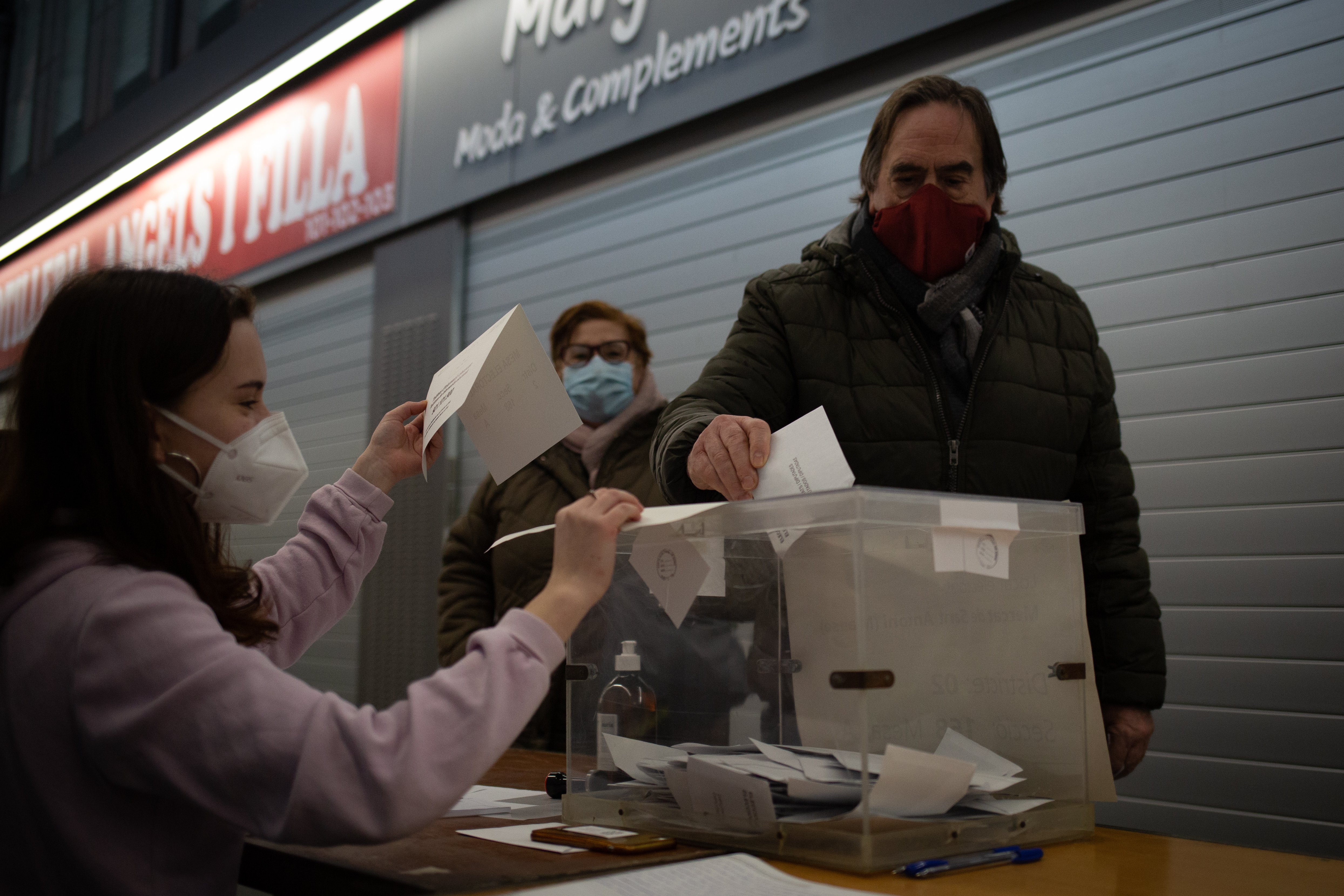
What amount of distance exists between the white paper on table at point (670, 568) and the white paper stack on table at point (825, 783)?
19cm

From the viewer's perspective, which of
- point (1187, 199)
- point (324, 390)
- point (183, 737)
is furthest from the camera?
point (324, 390)

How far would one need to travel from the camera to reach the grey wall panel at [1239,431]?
8.59 ft

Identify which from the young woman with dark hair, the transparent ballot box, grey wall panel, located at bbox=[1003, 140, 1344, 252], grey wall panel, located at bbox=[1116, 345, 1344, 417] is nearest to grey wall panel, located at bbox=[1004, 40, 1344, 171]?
grey wall panel, located at bbox=[1003, 140, 1344, 252]

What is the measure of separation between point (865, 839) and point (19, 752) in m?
0.86

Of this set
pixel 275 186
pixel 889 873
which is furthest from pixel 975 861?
pixel 275 186

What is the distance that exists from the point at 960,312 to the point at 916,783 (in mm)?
942

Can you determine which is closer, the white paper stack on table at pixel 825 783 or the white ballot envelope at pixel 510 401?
the white paper stack on table at pixel 825 783

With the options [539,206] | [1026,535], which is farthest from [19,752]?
[539,206]

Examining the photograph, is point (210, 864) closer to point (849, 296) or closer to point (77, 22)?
point (849, 296)

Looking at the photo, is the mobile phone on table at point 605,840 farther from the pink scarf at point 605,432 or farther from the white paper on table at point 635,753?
the pink scarf at point 605,432

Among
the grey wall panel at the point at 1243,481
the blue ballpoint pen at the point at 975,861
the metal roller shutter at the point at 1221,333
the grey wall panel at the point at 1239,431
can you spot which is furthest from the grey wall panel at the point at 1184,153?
the blue ballpoint pen at the point at 975,861

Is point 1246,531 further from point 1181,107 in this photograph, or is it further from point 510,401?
point 510,401

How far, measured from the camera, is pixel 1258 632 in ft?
8.82

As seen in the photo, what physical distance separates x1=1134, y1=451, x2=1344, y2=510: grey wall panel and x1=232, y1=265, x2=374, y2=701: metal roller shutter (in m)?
4.06
